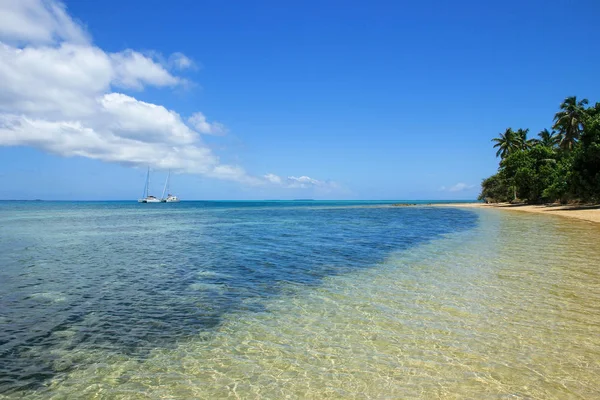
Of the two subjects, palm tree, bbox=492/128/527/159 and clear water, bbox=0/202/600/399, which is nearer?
clear water, bbox=0/202/600/399

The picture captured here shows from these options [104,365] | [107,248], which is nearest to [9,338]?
[104,365]

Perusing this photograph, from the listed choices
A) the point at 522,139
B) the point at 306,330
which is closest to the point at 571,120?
the point at 522,139

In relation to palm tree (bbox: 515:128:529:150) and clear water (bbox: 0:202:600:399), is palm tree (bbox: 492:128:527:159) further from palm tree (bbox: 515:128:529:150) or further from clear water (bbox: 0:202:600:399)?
clear water (bbox: 0:202:600:399)

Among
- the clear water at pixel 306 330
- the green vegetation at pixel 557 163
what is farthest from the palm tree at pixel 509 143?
the clear water at pixel 306 330

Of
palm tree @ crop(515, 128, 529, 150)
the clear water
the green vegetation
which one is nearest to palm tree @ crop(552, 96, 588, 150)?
the green vegetation

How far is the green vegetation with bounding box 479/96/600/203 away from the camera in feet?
145

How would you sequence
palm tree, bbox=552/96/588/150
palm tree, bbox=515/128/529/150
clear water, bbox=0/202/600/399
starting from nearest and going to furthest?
clear water, bbox=0/202/600/399 → palm tree, bbox=552/96/588/150 → palm tree, bbox=515/128/529/150

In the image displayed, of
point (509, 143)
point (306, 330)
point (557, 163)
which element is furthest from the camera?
point (509, 143)

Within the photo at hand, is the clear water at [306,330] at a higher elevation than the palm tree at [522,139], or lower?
lower

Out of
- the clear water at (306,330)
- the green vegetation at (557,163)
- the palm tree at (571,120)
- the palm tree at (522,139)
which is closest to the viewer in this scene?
the clear water at (306,330)

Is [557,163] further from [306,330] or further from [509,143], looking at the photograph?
[306,330]

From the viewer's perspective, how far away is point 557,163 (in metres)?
63.8

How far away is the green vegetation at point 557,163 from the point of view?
44.2m

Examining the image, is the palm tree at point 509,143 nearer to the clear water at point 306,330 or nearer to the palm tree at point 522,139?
the palm tree at point 522,139
